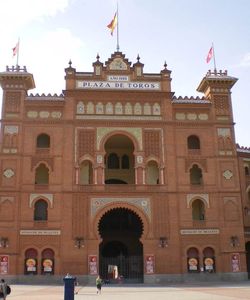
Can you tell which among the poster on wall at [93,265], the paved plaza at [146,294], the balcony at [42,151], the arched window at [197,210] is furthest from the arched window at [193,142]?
the paved plaza at [146,294]

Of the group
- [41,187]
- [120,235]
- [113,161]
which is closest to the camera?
[41,187]

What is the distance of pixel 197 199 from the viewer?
134 ft

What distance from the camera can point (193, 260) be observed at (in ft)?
129

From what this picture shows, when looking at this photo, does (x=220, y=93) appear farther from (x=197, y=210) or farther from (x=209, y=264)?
(x=209, y=264)

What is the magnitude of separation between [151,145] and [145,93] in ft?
16.5

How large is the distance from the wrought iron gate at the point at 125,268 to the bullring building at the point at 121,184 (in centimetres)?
9

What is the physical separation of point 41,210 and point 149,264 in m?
10.5

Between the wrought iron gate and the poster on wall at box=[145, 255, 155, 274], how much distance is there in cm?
162

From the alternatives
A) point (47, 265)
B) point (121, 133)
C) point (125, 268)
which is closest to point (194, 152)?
point (121, 133)

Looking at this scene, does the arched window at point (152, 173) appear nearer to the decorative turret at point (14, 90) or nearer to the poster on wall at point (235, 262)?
the poster on wall at point (235, 262)

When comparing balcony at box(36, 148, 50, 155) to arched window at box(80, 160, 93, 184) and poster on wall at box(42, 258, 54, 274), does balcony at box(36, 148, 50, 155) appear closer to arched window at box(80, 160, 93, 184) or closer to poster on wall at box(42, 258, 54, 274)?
arched window at box(80, 160, 93, 184)

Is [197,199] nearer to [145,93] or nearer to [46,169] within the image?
[145,93]

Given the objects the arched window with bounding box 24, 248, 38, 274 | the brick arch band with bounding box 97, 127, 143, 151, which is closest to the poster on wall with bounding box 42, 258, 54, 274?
the arched window with bounding box 24, 248, 38, 274

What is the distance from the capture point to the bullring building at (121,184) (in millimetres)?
38500
